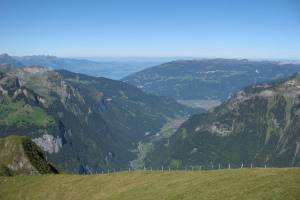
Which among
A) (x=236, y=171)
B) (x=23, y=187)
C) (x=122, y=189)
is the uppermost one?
(x=236, y=171)

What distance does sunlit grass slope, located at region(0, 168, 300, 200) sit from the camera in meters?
79.0

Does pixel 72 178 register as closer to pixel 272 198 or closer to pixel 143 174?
pixel 143 174

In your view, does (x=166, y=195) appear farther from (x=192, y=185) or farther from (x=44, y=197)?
(x=44, y=197)

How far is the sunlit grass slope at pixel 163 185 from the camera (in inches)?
3110

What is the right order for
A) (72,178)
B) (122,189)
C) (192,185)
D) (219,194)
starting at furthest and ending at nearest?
1. (72,178)
2. (122,189)
3. (192,185)
4. (219,194)

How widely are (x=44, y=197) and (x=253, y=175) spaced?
59562 millimetres

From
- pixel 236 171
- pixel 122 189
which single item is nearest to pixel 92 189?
pixel 122 189

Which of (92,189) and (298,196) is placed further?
(92,189)

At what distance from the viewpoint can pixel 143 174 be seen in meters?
122

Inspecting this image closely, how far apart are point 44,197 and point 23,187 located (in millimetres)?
17029

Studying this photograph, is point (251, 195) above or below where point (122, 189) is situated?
above

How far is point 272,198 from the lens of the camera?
235 feet

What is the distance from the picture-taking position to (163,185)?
10356 centimetres

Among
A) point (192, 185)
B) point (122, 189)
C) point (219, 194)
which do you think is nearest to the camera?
point (219, 194)
